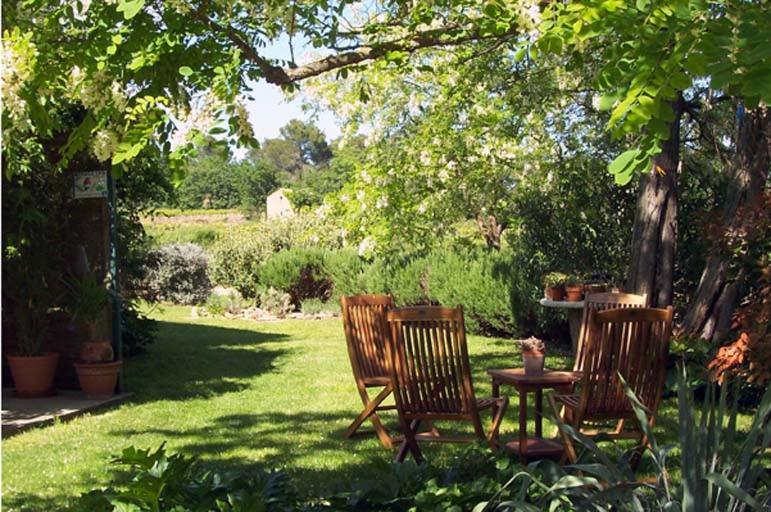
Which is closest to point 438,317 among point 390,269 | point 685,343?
point 685,343

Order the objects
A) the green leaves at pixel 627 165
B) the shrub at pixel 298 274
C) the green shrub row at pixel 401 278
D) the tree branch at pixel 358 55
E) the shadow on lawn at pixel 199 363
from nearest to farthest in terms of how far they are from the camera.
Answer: the green leaves at pixel 627 165 → the tree branch at pixel 358 55 → the shadow on lawn at pixel 199 363 → the green shrub row at pixel 401 278 → the shrub at pixel 298 274

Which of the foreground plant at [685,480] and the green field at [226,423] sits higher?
the foreground plant at [685,480]

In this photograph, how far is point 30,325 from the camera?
27.8ft

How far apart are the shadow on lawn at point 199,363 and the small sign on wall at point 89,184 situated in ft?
6.36

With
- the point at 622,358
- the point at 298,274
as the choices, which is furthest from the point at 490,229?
the point at 622,358

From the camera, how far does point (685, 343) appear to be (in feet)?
27.2

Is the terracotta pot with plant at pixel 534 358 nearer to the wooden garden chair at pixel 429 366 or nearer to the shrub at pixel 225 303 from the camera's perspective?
the wooden garden chair at pixel 429 366

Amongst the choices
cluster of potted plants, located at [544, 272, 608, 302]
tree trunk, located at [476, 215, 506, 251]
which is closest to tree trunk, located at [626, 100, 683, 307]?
cluster of potted plants, located at [544, 272, 608, 302]

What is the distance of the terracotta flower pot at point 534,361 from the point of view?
557 centimetres

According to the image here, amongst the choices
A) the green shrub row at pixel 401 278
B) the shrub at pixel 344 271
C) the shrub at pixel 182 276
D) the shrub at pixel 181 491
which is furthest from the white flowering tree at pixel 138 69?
Result: the shrub at pixel 182 276

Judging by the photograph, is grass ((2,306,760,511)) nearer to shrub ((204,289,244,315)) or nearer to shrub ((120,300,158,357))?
shrub ((120,300,158,357))

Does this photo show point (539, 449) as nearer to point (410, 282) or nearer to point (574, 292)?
point (574, 292)

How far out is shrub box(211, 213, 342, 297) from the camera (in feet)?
62.9

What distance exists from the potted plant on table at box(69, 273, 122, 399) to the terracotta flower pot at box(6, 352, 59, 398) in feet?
0.94
